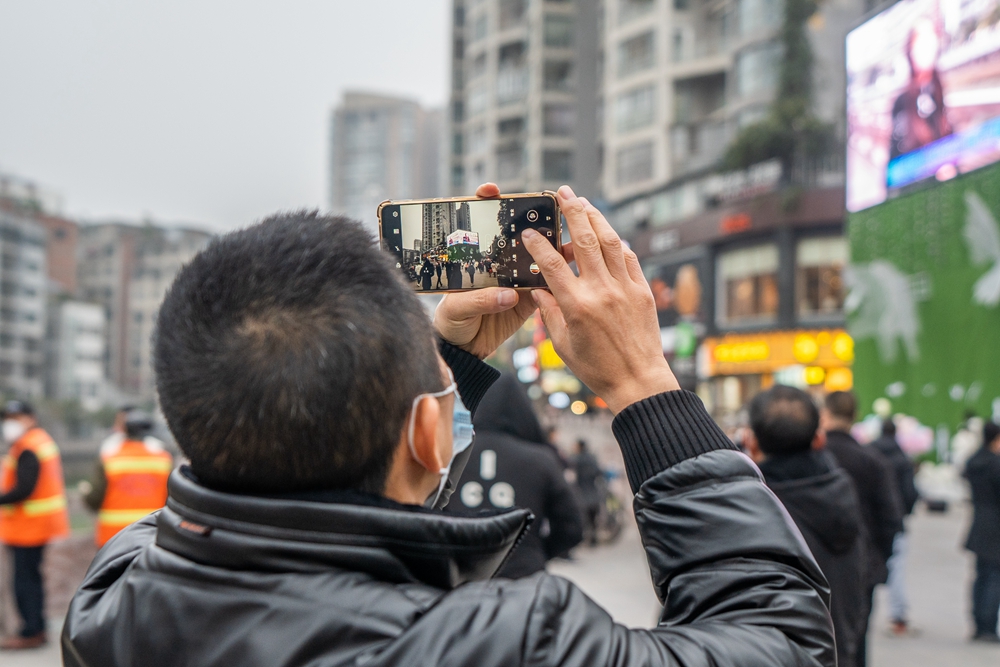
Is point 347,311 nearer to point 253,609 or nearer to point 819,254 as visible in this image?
point 253,609

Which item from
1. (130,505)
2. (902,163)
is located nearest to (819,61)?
(902,163)

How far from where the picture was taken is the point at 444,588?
3.08ft

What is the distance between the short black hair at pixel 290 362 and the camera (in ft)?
3.04

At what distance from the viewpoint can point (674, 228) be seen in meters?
33.1

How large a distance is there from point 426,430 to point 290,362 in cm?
20

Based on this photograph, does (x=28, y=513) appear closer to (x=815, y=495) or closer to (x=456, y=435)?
(x=815, y=495)

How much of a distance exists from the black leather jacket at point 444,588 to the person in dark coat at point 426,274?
0.49m

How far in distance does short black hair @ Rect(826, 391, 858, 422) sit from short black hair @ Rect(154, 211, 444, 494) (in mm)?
4280

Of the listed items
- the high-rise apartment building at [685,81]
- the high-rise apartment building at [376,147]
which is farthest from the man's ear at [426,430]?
the high-rise apartment building at [376,147]

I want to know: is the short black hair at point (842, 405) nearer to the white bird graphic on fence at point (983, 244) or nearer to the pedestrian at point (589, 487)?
the pedestrian at point (589, 487)

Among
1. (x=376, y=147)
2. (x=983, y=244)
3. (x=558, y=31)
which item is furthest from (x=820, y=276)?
(x=376, y=147)

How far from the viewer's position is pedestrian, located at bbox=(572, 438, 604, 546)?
33.0 feet

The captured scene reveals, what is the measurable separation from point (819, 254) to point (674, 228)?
6694 mm

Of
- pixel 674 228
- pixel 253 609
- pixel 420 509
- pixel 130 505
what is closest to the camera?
pixel 253 609
